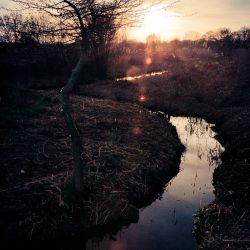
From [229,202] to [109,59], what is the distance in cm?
2418

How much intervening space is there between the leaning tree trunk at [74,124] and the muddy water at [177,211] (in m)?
1.30

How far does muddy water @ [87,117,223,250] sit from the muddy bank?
288 mm

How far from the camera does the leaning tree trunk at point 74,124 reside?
21.8ft

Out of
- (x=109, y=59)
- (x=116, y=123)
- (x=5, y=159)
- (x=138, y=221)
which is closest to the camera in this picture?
(x=138, y=221)

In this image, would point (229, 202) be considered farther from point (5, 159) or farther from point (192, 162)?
point (5, 159)

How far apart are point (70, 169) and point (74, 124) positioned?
187 centimetres

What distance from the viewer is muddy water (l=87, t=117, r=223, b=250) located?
6.95m

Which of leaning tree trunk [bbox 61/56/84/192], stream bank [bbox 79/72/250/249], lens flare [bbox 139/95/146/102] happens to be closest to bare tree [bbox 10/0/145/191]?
leaning tree trunk [bbox 61/56/84/192]

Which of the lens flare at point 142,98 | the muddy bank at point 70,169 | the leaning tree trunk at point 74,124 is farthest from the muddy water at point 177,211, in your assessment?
the lens flare at point 142,98

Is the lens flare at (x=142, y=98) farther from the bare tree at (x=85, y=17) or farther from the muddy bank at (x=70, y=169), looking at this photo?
the bare tree at (x=85, y=17)

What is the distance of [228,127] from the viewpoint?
45.1 ft

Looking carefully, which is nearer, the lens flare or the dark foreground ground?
the dark foreground ground

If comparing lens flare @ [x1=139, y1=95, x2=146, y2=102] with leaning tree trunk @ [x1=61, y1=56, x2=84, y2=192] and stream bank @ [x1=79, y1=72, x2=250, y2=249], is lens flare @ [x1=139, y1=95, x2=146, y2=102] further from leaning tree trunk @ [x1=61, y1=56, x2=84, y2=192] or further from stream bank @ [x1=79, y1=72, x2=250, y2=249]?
leaning tree trunk @ [x1=61, y1=56, x2=84, y2=192]

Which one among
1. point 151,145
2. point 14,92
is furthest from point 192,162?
point 14,92
